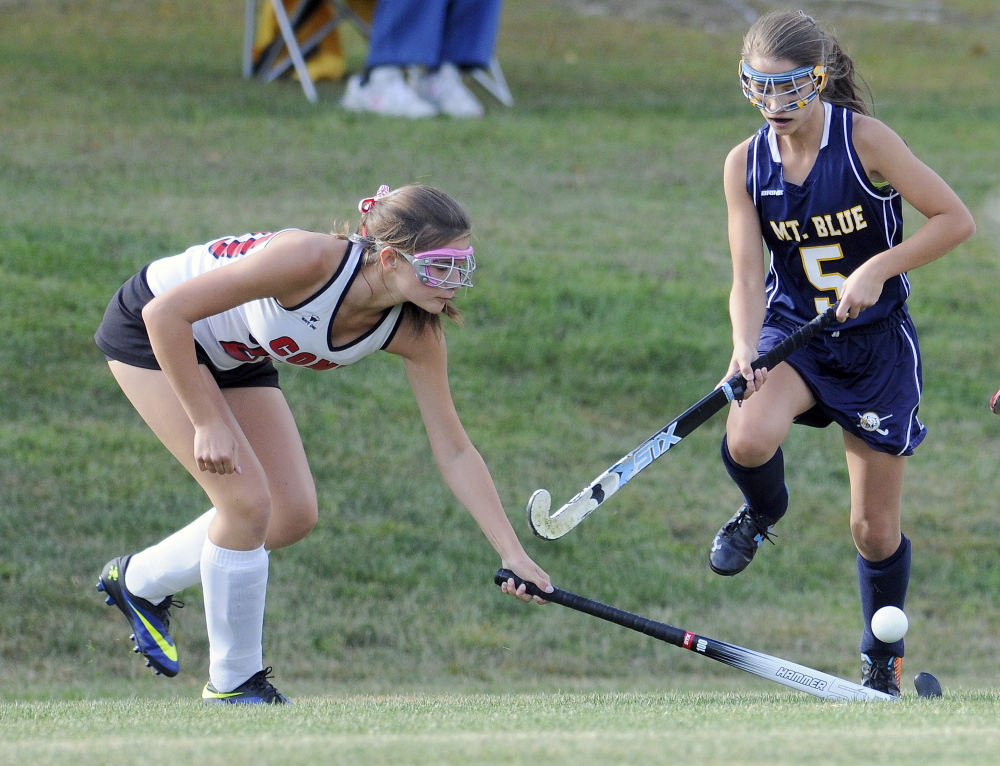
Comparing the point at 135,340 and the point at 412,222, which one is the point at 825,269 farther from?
the point at 135,340

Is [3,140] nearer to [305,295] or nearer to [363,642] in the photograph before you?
[363,642]

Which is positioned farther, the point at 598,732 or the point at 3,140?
the point at 3,140

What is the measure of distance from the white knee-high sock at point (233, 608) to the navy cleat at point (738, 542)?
1397 millimetres

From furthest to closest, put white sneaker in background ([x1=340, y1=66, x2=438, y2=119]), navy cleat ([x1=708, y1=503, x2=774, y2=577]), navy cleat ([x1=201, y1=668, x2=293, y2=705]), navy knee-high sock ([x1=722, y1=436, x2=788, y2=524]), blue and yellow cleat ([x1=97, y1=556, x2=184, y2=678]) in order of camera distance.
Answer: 1. white sneaker in background ([x1=340, y1=66, x2=438, y2=119])
2. blue and yellow cleat ([x1=97, y1=556, x2=184, y2=678])
3. navy cleat ([x1=708, y1=503, x2=774, y2=577])
4. navy knee-high sock ([x1=722, y1=436, x2=788, y2=524])
5. navy cleat ([x1=201, y1=668, x2=293, y2=705])

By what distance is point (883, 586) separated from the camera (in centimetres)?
396

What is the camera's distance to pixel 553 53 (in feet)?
55.5

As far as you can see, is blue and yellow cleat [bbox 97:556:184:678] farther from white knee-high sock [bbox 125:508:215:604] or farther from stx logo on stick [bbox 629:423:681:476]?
stx logo on stick [bbox 629:423:681:476]

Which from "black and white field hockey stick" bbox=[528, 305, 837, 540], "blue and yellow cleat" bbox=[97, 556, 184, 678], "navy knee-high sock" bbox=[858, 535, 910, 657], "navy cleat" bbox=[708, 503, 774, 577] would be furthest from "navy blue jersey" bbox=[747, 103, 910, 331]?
"blue and yellow cleat" bbox=[97, 556, 184, 678]

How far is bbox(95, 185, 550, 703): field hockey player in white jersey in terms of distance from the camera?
3287 millimetres

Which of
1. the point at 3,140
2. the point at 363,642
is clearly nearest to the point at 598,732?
the point at 363,642

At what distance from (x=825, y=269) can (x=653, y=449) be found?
0.76m

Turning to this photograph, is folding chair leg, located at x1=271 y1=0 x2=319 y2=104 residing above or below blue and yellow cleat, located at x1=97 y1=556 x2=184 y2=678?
below

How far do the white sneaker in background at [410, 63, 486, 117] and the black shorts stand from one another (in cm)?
917

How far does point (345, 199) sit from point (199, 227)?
170 centimetres
